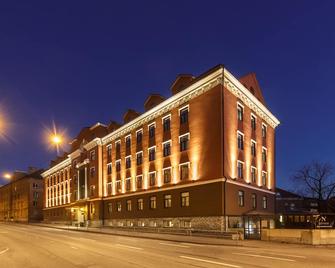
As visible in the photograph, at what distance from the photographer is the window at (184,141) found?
140ft

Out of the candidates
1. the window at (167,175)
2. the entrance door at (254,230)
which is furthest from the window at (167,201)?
the entrance door at (254,230)

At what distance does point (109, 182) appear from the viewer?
6138 centimetres

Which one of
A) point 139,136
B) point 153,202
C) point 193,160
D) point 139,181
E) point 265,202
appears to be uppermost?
point 139,136

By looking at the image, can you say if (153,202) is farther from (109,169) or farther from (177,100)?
(109,169)

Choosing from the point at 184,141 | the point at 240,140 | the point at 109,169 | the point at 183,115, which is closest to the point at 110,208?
the point at 109,169

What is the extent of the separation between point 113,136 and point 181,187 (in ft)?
72.6

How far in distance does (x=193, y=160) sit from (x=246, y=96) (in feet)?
33.3

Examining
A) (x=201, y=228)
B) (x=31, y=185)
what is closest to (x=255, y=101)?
(x=201, y=228)

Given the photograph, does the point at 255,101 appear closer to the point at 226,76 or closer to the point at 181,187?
the point at 226,76

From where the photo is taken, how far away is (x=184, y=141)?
43.0 metres

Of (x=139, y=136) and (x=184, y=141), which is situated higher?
(x=139, y=136)

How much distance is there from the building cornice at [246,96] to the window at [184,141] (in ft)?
22.7

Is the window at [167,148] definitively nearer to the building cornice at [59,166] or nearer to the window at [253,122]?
the window at [253,122]

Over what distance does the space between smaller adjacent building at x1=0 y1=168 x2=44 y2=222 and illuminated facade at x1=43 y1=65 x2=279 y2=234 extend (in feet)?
187
